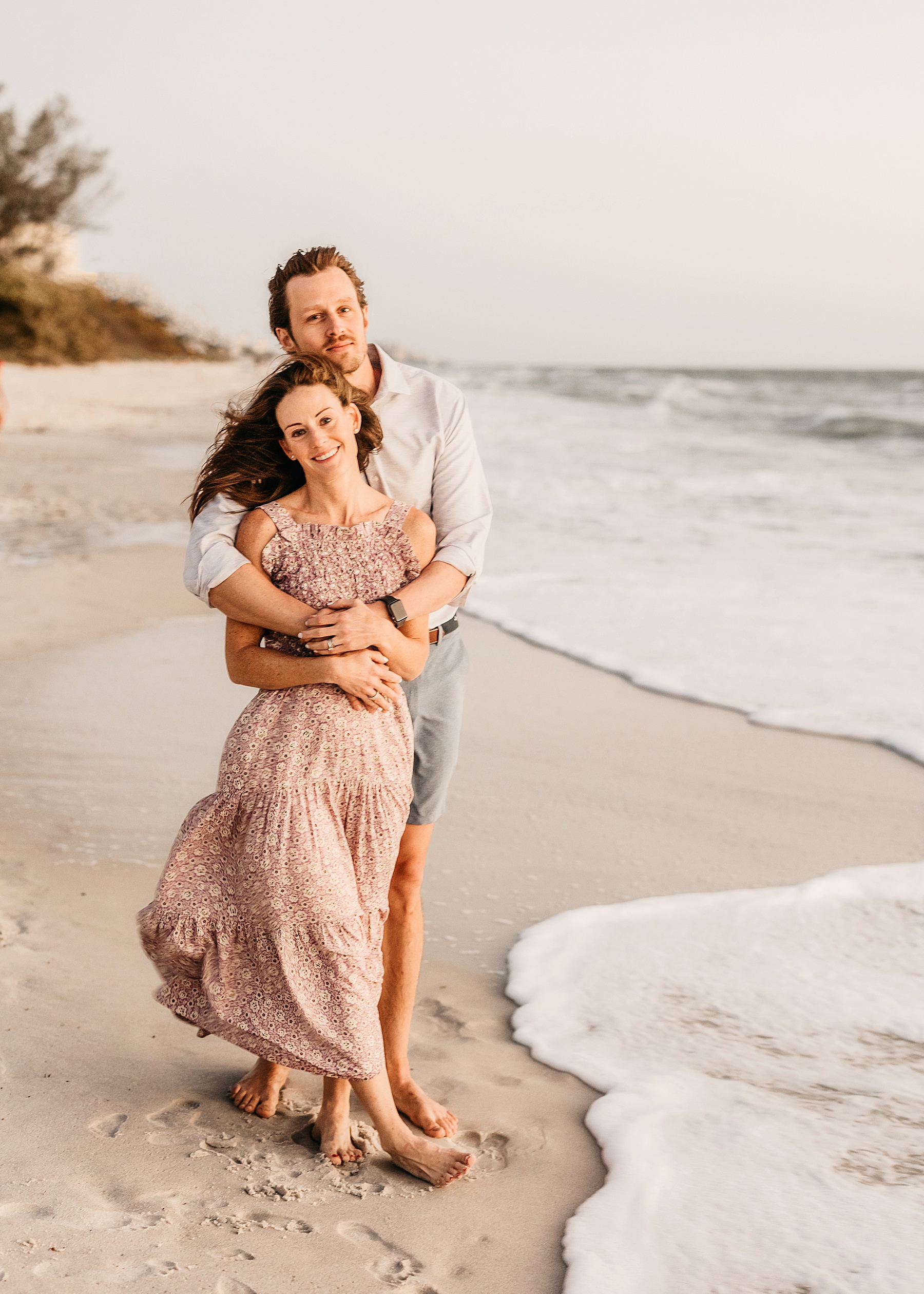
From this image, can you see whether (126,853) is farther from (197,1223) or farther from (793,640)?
(793,640)

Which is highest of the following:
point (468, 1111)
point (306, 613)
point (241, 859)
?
point (306, 613)

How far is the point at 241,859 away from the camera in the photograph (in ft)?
7.27

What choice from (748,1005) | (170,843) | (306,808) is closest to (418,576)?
(306,808)

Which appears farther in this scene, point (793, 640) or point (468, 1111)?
point (793, 640)

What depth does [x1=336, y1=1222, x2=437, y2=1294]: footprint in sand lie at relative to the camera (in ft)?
6.48

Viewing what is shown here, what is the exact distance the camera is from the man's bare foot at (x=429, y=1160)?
2.26m

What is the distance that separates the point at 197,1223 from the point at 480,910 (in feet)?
5.22

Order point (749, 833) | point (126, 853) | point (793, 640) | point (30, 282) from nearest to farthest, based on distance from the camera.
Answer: point (126, 853) → point (749, 833) → point (793, 640) → point (30, 282)

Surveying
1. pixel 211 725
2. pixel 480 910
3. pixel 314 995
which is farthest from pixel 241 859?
pixel 211 725

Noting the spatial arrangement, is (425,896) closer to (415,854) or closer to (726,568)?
(415,854)

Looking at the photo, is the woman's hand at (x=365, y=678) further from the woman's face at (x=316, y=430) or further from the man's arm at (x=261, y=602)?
the woman's face at (x=316, y=430)

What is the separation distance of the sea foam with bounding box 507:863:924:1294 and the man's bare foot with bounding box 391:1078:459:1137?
0.33 meters

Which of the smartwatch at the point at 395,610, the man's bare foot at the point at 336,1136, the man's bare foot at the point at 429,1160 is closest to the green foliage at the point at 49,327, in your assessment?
the smartwatch at the point at 395,610

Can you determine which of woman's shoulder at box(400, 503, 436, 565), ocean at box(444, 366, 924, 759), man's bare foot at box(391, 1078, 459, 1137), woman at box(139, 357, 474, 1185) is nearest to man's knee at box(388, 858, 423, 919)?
woman at box(139, 357, 474, 1185)
